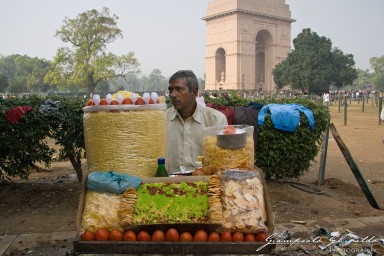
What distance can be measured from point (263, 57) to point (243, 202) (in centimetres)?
6562

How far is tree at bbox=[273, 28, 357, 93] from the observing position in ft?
155

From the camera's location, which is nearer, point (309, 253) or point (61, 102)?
point (309, 253)

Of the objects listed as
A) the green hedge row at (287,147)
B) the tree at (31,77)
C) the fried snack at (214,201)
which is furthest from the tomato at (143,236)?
the tree at (31,77)

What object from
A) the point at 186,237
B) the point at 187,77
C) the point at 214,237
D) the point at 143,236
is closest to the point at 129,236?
the point at 143,236

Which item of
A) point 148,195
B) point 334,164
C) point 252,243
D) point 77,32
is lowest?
point 334,164

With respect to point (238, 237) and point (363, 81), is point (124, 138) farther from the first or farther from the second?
point (363, 81)

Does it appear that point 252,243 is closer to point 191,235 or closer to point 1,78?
point 191,235

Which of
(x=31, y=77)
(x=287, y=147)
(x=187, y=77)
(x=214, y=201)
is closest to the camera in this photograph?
(x=214, y=201)

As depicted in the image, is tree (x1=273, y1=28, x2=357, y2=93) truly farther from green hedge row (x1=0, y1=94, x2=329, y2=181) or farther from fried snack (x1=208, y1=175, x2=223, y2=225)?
fried snack (x1=208, y1=175, x2=223, y2=225)

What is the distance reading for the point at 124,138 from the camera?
2729 mm

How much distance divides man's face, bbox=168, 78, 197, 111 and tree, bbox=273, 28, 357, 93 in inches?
1823

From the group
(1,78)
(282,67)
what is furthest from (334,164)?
(1,78)

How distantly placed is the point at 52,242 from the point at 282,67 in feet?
162

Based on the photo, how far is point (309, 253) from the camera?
4.23 metres
